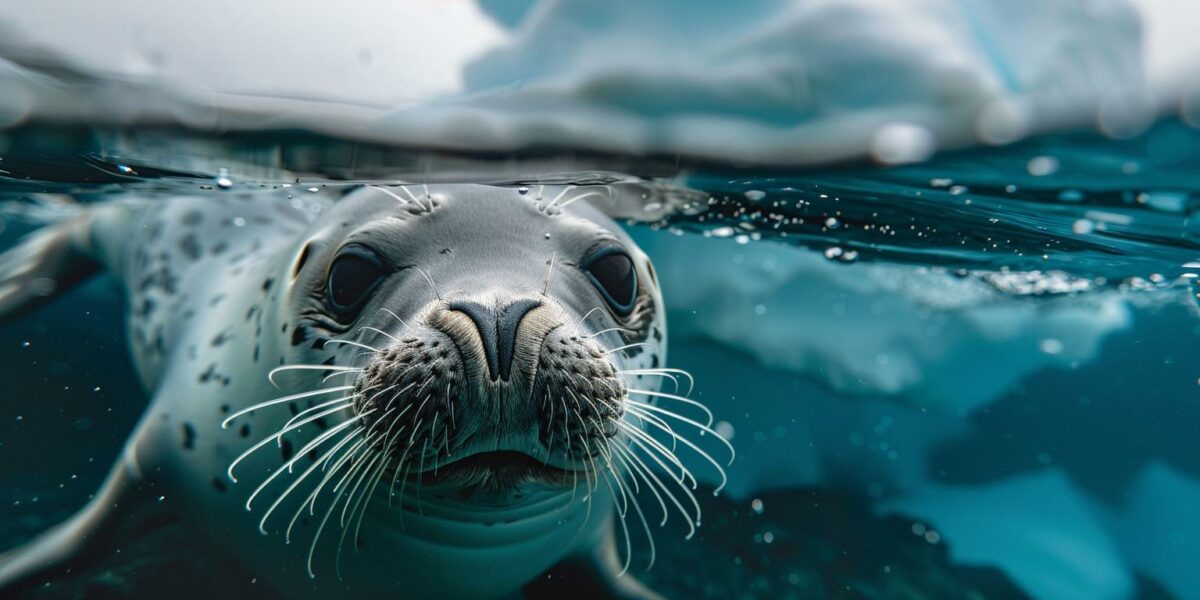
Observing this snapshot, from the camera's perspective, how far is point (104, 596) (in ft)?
11.0

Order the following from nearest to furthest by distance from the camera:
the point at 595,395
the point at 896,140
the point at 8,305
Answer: the point at 595,395 < the point at 896,140 < the point at 8,305

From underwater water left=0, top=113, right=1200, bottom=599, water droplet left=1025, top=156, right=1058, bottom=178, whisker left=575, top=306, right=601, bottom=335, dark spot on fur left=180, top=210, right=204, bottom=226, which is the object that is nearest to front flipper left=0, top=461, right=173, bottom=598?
underwater water left=0, top=113, right=1200, bottom=599

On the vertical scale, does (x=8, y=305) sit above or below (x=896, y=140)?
below

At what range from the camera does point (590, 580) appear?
3268 mm

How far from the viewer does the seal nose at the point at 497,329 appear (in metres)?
1.50

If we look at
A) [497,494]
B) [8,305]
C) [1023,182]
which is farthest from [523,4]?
[8,305]

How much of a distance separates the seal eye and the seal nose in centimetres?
69

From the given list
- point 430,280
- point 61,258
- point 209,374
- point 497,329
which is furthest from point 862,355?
point 61,258

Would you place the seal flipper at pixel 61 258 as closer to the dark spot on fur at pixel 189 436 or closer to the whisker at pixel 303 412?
the dark spot on fur at pixel 189 436

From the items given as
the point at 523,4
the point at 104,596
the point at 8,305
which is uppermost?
the point at 523,4

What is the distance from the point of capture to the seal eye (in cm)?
229

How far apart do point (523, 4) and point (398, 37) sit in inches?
18.2

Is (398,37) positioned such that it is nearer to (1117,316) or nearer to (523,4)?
(523,4)

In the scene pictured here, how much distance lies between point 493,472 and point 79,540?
229 cm
